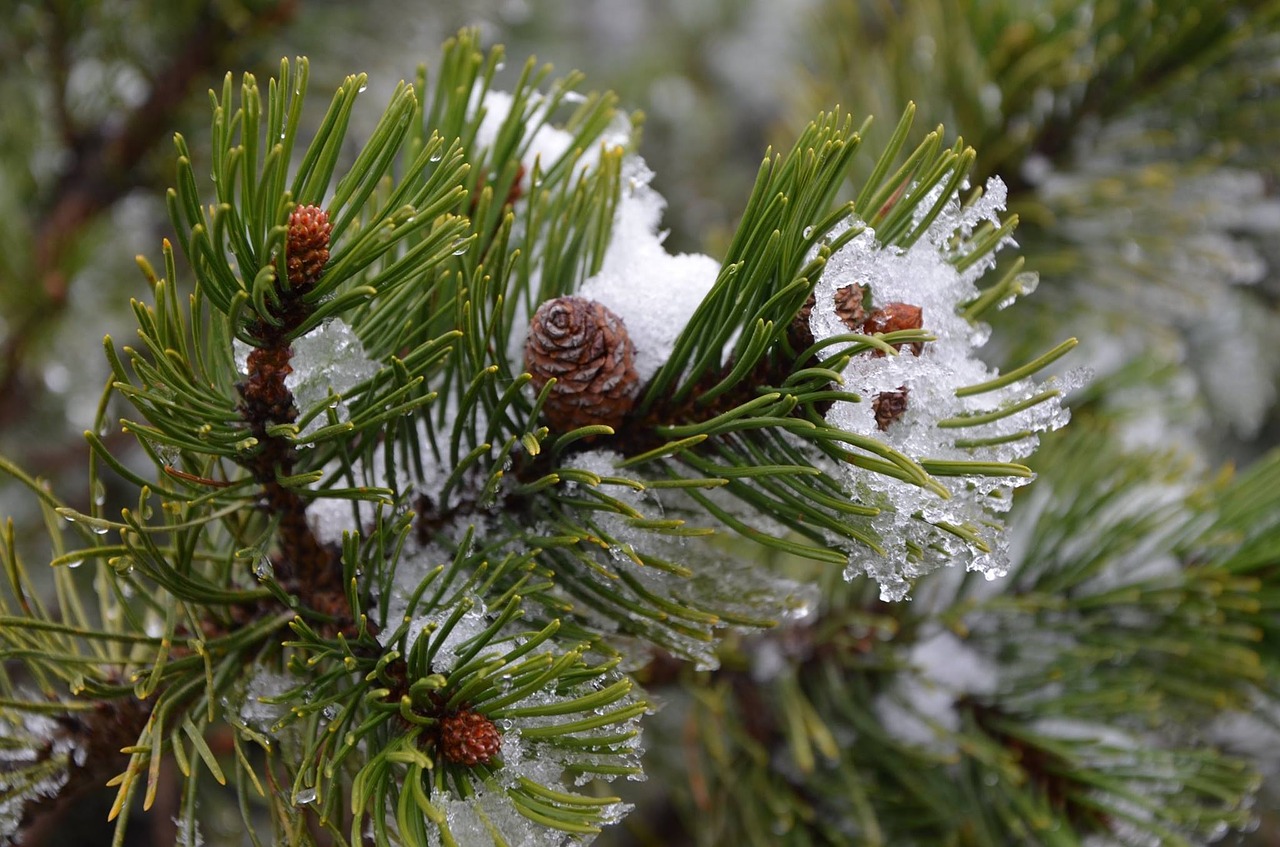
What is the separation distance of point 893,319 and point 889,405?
0.14 ft

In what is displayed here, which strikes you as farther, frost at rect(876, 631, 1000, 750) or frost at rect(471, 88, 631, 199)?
frost at rect(876, 631, 1000, 750)

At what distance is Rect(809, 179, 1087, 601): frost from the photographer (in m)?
0.44

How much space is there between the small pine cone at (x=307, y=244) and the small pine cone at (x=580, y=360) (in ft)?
0.38

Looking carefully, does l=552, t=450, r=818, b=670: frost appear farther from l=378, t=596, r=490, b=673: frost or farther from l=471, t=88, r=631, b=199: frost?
l=471, t=88, r=631, b=199: frost

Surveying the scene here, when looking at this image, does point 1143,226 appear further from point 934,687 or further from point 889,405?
point 889,405

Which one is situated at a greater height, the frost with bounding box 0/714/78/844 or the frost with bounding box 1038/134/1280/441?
the frost with bounding box 1038/134/1280/441

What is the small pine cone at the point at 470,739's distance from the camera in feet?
1.40

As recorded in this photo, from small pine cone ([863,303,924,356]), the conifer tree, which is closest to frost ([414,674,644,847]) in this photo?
the conifer tree

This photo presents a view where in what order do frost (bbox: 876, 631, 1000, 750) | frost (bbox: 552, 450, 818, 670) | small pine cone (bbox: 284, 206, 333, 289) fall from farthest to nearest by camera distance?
frost (bbox: 876, 631, 1000, 750) → frost (bbox: 552, 450, 818, 670) → small pine cone (bbox: 284, 206, 333, 289)

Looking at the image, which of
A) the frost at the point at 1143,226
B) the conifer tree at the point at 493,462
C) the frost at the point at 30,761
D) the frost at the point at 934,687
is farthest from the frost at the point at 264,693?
the frost at the point at 1143,226

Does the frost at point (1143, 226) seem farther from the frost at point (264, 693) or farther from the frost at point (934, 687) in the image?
the frost at point (264, 693)

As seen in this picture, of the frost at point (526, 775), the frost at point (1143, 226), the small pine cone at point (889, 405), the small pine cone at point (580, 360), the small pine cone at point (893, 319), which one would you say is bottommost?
the frost at point (526, 775)

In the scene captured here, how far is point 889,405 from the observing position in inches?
18.3

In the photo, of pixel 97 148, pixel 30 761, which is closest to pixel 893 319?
pixel 30 761
